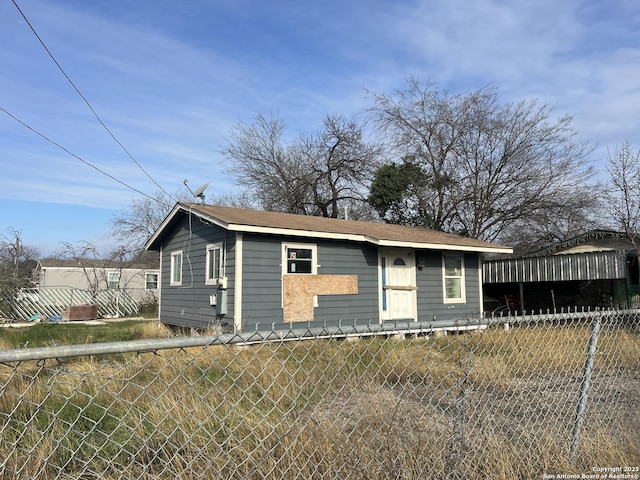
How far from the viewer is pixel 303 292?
11.6 metres

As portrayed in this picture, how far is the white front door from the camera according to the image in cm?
1335

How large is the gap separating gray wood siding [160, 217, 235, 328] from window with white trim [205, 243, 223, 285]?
15cm

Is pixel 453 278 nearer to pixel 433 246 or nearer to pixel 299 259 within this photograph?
pixel 433 246

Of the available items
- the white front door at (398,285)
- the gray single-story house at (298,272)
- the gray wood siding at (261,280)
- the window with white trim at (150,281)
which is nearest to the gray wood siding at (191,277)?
the gray single-story house at (298,272)

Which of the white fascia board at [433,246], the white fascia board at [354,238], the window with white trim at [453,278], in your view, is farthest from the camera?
the window with white trim at [453,278]

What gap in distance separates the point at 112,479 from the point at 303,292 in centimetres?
875

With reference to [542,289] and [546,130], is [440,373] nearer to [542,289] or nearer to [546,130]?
[542,289]

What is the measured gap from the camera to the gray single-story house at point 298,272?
10.9 m

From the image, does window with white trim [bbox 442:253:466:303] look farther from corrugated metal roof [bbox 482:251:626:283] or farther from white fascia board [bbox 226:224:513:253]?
corrugated metal roof [bbox 482:251:626:283]

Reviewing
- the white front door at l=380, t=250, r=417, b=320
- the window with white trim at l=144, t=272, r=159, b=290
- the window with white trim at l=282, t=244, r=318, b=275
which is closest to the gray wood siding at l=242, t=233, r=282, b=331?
the window with white trim at l=282, t=244, r=318, b=275

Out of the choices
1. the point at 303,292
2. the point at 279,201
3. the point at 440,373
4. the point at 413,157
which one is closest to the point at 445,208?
the point at 413,157

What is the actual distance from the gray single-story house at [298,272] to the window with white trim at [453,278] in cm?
3

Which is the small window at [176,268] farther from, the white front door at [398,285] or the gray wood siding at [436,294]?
the gray wood siding at [436,294]

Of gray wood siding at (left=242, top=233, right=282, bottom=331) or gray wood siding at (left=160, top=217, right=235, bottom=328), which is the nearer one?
gray wood siding at (left=242, top=233, right=282, bottom=331)
